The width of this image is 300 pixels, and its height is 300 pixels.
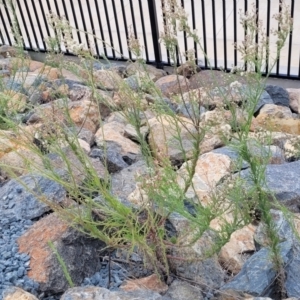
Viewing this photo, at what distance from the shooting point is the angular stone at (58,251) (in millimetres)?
1918

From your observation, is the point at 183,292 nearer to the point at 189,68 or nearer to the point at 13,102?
the point at 189,68

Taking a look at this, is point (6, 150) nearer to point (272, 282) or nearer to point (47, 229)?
point (47, 229)

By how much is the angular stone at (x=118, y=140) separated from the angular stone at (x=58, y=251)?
83cm

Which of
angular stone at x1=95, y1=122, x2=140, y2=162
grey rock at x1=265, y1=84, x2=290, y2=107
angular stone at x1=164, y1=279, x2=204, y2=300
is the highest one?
angular stone at x1=164, y1=279, x2=204, y2=300

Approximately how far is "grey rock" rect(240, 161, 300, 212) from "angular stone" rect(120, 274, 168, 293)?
23.4 inches

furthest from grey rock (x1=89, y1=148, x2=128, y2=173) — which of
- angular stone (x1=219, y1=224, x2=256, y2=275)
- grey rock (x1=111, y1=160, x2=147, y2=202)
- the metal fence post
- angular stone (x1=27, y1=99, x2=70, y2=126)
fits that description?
the metal fence post

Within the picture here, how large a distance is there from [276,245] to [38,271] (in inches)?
33.8

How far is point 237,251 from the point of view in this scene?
216 centimetres

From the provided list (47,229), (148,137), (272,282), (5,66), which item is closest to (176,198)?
(272,282)

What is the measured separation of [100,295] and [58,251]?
12.7 inches

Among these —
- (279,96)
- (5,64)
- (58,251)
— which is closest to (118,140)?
(58,251)

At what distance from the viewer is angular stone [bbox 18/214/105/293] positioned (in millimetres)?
1918

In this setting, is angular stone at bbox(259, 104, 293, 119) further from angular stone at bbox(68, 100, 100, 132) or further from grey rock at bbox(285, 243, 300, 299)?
grey rock at bbox(285, 243, 300, 299)

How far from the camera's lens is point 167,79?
4.05 m
